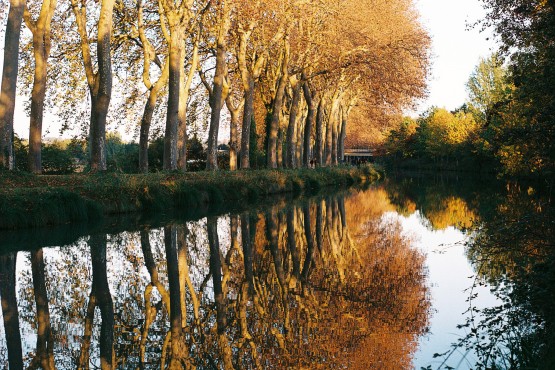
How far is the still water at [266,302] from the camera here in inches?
252

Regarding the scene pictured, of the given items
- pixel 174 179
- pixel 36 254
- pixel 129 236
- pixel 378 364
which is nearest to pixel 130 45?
pixel 174 179

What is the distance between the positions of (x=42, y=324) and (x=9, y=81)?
14.1 meters

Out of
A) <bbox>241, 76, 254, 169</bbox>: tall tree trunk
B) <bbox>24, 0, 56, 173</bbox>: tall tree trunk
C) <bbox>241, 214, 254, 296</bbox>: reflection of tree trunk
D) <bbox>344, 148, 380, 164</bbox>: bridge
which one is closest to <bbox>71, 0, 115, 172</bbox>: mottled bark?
<bbox>24, 0, 56, 173</bbox>: tall tree trunk

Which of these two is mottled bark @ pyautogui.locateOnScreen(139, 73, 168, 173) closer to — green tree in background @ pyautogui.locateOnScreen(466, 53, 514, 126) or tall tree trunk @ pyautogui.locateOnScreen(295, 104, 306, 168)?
tall tree trunk @ pyautogui.locateOnScreen(295, 104, 306, 168)

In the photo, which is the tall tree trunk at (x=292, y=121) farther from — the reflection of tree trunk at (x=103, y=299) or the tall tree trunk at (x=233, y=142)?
the reflection of tree trunk at (x=103, y=299)

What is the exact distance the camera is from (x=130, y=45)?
30.8 metres

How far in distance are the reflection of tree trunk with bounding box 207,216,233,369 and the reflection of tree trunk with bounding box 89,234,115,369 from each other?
1.07 m

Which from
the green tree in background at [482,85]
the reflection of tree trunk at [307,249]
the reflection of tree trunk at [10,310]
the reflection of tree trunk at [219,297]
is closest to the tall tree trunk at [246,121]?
the reflection of tree trunk at [307,249]

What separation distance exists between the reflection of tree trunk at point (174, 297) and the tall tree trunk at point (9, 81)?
21.8 feet

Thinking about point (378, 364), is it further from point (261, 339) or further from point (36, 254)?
point (36, 254)

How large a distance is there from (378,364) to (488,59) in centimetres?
6417

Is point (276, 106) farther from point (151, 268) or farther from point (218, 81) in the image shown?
point (151, 268)

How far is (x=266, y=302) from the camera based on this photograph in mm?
8773

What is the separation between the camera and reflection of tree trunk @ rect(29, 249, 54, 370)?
6084mm
